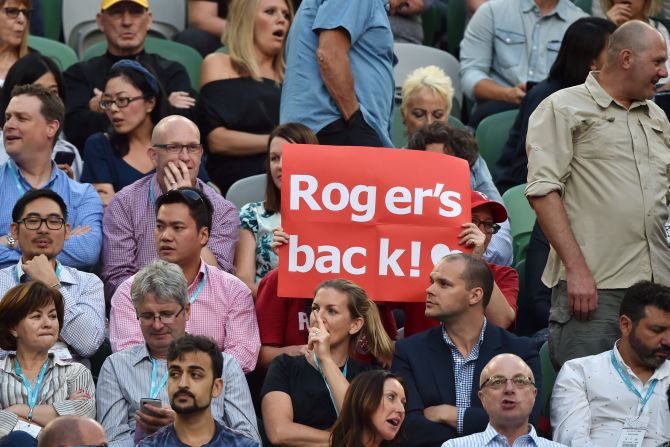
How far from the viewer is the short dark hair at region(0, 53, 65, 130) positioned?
8805 mm

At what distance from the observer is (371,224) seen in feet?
23.7

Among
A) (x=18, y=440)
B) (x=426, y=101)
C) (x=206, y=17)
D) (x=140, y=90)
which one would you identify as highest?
(x=206, y=17)

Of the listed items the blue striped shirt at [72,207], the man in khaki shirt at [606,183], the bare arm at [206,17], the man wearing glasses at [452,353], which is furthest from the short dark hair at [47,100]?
the bare arm at [206,17]

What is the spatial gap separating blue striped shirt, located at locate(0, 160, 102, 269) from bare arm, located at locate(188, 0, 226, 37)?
320 centimetres

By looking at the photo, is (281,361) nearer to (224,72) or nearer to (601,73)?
(601,73)

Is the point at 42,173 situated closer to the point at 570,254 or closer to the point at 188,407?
the point at 188,407

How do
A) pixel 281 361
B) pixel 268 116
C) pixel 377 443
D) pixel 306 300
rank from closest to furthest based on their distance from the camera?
1. pixel 377 443
2. pixel 281 361
3. pixel 306 300
4. pixel 268 116

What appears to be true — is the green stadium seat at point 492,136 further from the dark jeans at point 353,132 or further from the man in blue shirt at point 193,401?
the man in blue shirt at point 193,401

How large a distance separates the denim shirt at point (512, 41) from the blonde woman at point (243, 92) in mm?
1535

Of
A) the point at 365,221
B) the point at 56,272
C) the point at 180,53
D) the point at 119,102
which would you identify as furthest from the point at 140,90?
the point at 365,221

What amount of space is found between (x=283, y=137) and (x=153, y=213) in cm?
76

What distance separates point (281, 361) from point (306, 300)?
21.5 inches

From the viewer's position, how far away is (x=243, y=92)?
9.48 m

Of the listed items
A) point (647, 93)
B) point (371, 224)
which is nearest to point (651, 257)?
point (647, 93)
